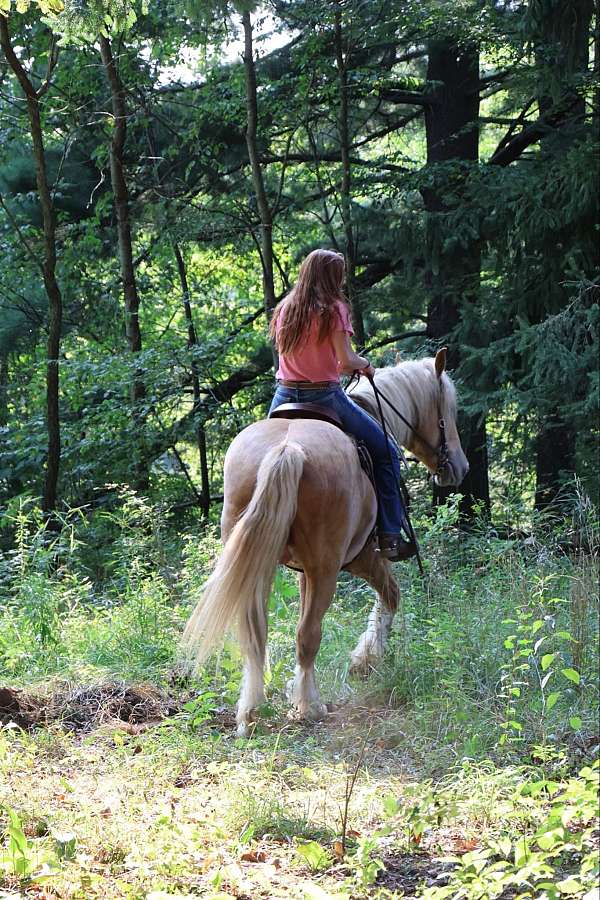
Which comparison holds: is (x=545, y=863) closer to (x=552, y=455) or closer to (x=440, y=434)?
(x=440, y=434)

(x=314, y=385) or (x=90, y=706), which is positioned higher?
(x=314, y=385)

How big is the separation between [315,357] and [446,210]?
24.4ft

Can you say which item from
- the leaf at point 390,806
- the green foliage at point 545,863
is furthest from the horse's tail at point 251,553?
the green foliage at point 545,863

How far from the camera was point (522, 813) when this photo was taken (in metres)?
3.45

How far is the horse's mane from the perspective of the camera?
21.4 ft

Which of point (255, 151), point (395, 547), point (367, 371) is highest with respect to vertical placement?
point (255, 151)

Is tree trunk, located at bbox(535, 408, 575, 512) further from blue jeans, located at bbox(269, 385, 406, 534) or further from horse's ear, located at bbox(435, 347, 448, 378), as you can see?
blue jeans, located at bbox(269, 385, 406, 534)

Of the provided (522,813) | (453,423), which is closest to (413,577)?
(453,423)

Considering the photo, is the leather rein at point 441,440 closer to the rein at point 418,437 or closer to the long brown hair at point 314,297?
the rein at point 418,437

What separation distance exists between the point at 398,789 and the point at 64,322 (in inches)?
552

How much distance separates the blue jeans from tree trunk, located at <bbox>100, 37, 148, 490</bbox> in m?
7.34

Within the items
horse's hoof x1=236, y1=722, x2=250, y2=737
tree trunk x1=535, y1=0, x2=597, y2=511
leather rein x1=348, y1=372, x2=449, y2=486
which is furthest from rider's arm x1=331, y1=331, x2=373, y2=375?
tree trunk x1=535, y1=0, x2=597, y2=511

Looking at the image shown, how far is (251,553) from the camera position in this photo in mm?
4914

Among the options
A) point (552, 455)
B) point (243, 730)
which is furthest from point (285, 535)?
point (552, 455)
